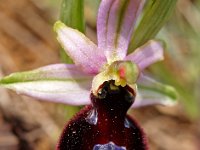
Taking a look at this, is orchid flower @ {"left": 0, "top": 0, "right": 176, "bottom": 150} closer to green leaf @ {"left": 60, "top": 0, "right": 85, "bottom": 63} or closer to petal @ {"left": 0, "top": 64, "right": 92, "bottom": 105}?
→ petal @ {"left": 0, "top": 64, "right": 92, "bottom": 105}

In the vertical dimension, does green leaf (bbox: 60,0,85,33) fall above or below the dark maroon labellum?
above

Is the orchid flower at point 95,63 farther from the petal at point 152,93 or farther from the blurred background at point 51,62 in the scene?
the blurred background at point 51,62

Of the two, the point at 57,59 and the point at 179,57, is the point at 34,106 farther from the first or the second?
the point at 179,57

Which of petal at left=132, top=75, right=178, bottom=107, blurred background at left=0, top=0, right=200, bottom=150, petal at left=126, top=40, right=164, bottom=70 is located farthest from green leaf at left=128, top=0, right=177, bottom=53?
blurred background at left=0, top=0, right=200, bottom=150

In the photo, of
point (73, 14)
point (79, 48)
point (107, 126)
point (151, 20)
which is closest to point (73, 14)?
point (73, 14)

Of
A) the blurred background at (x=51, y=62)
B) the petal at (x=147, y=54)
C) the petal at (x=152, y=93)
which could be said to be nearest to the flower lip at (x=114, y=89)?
the petal at (x=147, y=54)
